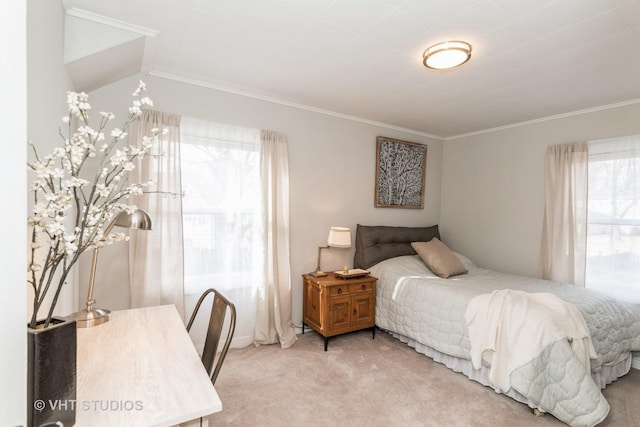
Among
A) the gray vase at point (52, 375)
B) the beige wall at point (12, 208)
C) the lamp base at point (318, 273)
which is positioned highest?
the beige wall at point (12, 208)

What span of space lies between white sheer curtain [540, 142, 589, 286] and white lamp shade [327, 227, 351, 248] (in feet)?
7.33

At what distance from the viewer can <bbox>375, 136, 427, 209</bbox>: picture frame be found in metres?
3.97

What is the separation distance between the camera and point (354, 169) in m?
3.78

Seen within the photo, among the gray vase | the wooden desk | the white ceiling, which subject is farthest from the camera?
the white ceiling

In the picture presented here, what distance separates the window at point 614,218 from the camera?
289cm

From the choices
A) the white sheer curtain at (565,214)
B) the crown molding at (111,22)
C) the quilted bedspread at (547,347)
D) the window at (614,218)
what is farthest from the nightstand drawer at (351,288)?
the crown molding at (111,22)

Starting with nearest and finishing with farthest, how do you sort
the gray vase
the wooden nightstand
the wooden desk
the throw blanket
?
1. the gray vase
2. the wooden desk
3. the throw blanket
4. the wooden nightstand

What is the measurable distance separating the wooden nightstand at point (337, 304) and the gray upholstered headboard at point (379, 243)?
35 cm

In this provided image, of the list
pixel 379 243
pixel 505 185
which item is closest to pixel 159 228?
pixel 379 243

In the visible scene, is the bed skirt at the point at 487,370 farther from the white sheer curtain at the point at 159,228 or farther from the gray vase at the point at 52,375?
the gray vase at the point at 52,375

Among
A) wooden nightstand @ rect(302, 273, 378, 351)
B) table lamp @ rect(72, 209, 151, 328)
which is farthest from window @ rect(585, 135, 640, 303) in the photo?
table lamp @ rect(72, 209, 151, 328)

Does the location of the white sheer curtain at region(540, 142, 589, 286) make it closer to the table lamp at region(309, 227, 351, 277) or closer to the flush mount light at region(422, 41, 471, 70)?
the flush mount light at region(422, 41, 471, 70)

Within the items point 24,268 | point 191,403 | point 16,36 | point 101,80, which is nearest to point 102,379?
point 191,403

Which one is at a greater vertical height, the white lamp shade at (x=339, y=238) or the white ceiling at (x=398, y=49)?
the white ceiling at (x=398, y=49)
